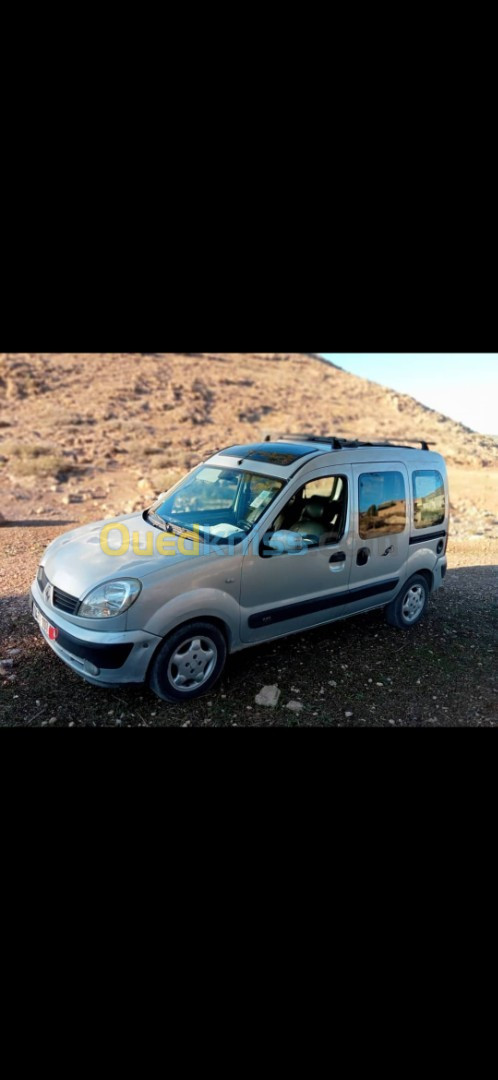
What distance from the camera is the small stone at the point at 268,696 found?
3.62 m

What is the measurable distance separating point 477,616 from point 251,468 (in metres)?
3.14

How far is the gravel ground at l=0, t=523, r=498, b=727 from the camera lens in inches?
135

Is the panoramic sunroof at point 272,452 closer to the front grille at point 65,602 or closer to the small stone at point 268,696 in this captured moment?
the small stone at point 268,696

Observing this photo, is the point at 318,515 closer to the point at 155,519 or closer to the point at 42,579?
the point at 155,519

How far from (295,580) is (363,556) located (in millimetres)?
772

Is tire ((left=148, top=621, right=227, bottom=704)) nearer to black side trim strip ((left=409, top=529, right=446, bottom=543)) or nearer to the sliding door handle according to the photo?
the sliding door handle

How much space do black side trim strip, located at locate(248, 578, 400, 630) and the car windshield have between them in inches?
27.1

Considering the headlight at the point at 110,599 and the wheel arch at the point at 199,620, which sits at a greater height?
the headlight at the point at 110,599

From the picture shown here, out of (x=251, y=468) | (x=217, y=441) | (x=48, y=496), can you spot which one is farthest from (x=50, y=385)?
(x=251, y=468)

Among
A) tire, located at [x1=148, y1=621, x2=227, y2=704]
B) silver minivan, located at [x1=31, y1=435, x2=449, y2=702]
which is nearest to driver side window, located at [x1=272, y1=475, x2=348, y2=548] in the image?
silver minivan, located at [x1=31, y1=435, x2=449, y2=702]

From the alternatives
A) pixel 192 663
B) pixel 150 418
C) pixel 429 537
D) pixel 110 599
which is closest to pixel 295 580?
pixel 192 663

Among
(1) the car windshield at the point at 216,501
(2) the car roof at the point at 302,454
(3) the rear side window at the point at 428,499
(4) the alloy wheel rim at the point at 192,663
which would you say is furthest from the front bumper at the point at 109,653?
(3) the rear side window at the point at 428,499

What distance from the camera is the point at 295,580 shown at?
12.8 ft

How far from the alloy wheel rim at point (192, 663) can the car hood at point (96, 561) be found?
1.83 ft
